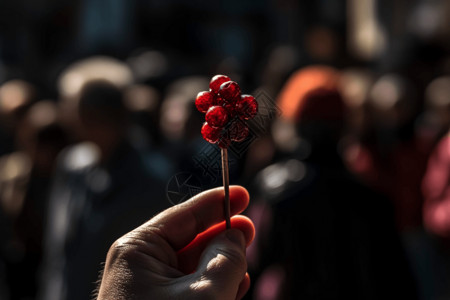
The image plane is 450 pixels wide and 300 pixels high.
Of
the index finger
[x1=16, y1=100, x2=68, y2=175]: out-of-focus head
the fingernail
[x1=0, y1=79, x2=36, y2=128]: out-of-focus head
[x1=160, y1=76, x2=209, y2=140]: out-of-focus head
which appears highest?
the index finger

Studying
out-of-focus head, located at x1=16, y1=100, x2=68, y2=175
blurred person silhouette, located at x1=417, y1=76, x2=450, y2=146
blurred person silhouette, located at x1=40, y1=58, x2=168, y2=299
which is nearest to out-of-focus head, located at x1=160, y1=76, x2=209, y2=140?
blurred person silhouette, located at x1=40, y1=58, x2=168, y2=299

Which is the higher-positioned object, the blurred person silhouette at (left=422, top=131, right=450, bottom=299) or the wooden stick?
the wooden stick

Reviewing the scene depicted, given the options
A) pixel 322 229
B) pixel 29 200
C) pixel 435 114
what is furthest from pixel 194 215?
pixel 435 114

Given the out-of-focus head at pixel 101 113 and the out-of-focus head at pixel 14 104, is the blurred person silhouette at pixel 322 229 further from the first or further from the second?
the out-of-focus head at pixel 14 104

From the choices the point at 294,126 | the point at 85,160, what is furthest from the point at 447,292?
the point at 85,160

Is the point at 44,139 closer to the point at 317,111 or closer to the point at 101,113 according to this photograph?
the point at 101,113

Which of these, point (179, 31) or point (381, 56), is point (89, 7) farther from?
point (381, 56)

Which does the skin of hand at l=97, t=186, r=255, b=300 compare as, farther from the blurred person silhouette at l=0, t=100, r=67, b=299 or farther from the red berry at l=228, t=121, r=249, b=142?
the blurred person silhouette at l=0, t=100, r=67, b=299
